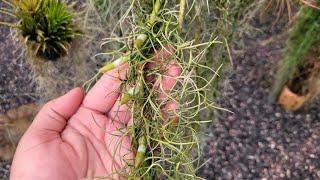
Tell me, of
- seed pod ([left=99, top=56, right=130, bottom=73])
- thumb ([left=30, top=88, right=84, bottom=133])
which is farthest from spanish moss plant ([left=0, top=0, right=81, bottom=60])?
seed pod ([left=99, top=56, right=130, bottom=73])

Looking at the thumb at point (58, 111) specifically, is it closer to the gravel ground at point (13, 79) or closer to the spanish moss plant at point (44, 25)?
the spanish moss plant at point (44, 25)

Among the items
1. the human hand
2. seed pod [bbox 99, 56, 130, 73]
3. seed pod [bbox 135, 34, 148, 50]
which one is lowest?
the human hand

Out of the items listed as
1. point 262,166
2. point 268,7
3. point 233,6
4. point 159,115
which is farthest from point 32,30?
point 268,7

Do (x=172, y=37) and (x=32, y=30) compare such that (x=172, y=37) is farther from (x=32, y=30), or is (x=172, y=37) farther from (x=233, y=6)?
(x=32, y=30)

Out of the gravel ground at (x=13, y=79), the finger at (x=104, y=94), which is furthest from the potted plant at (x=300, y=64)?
the gravel ground at (x=13, y=79)

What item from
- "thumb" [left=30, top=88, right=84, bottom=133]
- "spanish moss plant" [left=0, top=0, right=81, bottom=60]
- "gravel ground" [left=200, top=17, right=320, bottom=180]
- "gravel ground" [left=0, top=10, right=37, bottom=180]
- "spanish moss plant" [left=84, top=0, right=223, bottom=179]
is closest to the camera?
"spanish moss plant" [left=84, top=0, right=223, bottom=179]

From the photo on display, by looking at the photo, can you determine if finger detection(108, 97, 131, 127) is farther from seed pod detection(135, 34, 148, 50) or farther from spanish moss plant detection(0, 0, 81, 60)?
spanish moss plant detection(0, 0, 81, 60)
